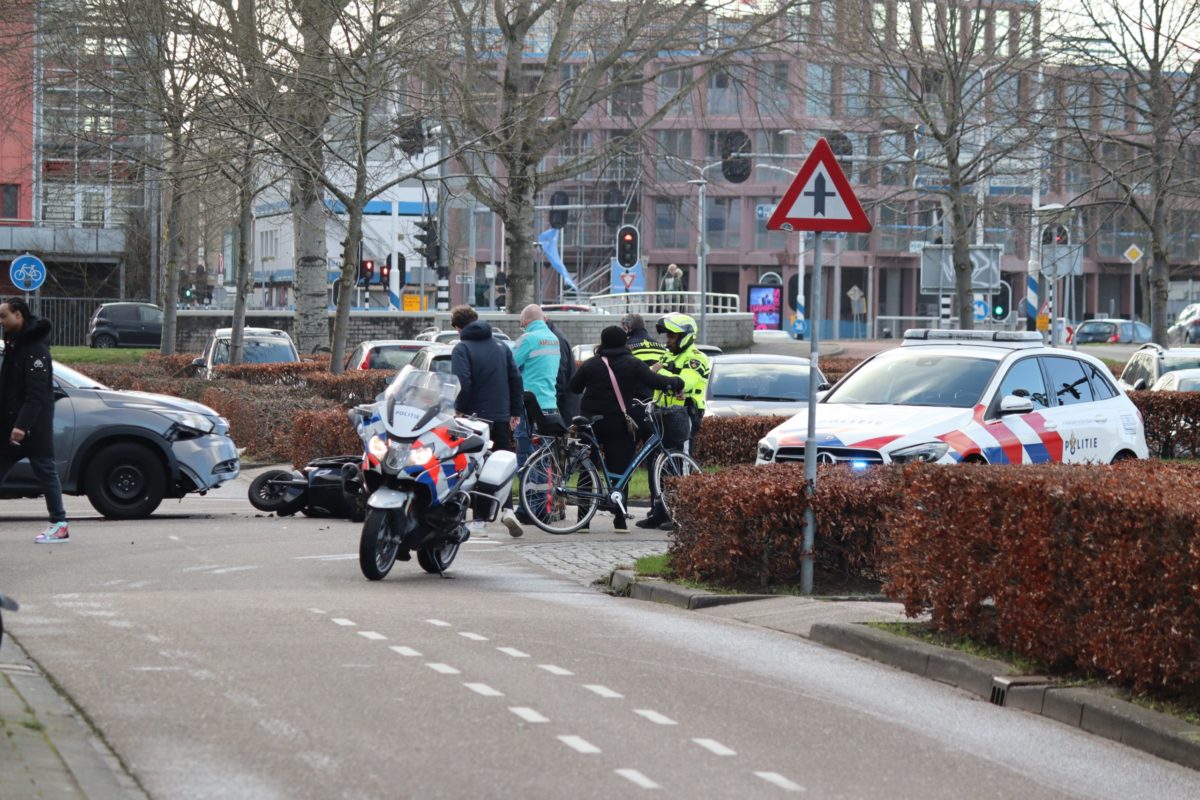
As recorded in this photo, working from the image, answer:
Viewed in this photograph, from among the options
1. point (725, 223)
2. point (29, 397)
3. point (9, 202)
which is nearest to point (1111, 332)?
point (725, 223)

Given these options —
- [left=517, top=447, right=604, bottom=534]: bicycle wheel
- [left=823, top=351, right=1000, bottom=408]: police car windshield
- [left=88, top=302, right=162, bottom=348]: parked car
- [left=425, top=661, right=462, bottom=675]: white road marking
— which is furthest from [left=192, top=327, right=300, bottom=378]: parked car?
[left=425, top=661, right=462, bottom=675]: white road marking

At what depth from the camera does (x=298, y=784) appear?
609 centimetres

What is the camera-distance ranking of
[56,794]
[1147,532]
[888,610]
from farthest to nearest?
[888,610], [1147,532], [56,794]

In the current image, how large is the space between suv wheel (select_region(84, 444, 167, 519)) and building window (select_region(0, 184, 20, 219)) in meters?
62.1

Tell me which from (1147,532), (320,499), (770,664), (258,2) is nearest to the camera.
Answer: (1147,532)

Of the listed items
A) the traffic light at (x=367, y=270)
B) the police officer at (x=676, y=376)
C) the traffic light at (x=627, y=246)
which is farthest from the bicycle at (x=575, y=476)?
the traffic light at (x=367, y=270)

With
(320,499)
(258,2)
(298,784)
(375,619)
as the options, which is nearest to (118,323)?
(258,2)

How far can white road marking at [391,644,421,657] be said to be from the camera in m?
8.71

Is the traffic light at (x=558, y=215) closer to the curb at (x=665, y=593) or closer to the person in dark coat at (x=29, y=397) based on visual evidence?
the person in dark coat at (x=29, y=397)

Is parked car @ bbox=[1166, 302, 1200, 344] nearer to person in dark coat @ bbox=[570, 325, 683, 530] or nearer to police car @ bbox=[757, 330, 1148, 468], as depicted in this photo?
police car @ bbox=[757, 330, 1148, 468]

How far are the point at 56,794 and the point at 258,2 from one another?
23089mm

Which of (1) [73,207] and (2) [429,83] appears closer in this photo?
(2) [429,83]

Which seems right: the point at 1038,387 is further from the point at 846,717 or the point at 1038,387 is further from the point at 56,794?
the point at 56,794

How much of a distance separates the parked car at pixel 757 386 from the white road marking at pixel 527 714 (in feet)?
49.0
